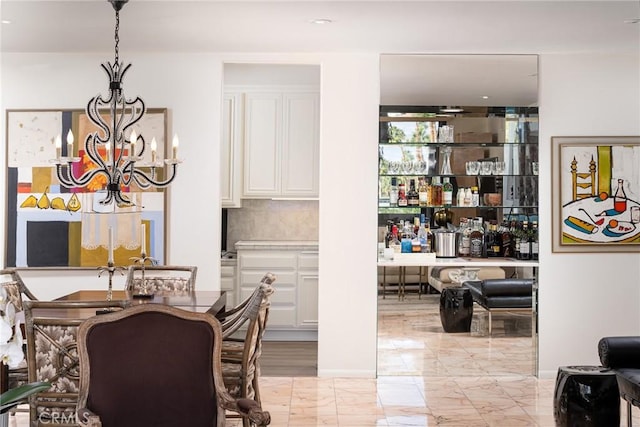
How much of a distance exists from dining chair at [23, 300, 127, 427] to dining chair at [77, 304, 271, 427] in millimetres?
565

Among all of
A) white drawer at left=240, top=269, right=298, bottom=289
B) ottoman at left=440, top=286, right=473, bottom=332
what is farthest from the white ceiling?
white drawer at left=240, top=269, right=298, bottom=289

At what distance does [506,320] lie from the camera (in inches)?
227

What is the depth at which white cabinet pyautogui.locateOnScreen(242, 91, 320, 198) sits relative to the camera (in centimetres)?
729

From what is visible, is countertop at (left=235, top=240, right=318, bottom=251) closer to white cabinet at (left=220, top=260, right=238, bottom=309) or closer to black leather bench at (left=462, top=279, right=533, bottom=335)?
white cabinet at (left=220, top=260, right=238, bottom=309)

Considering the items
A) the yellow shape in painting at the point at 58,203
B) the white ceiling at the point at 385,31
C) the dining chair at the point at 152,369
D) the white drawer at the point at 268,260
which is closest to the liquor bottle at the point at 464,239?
the white ceiling at the point at 385,31

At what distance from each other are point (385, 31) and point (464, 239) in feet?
5.98

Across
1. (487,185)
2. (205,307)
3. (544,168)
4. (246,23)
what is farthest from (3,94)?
(544,168)

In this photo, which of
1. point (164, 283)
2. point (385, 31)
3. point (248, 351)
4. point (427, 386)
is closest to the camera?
point (248, 351)

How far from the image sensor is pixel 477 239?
229 inches

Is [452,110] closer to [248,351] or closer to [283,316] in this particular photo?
[283,316]

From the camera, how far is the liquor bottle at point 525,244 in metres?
5.79

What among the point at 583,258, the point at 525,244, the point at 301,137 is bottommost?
the point at 583,258

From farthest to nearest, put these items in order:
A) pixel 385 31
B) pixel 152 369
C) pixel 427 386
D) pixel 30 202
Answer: pixel 30 202, pixel 427 386, pixel 385 31, pixel 152 369

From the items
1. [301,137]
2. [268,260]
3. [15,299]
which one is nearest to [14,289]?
[15,299]
